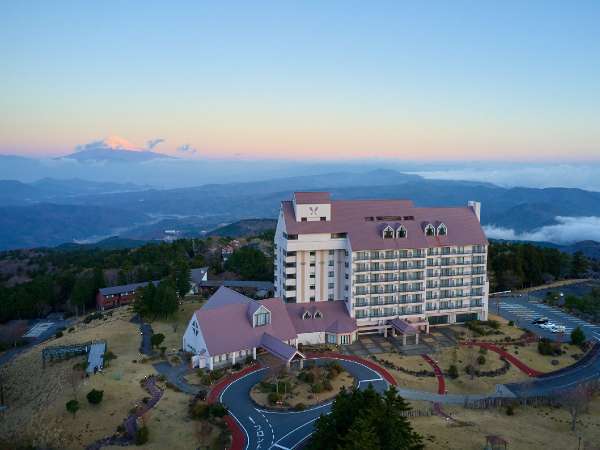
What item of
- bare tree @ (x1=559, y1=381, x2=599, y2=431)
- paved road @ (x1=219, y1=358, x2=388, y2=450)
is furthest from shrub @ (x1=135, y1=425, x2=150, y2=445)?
bare tree @ (x1=559, y1=381, x2=599, y2=431)

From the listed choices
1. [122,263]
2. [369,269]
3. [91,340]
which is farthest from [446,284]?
[122,263]

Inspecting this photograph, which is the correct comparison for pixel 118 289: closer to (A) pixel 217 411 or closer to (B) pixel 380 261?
(B) pixel 380 261

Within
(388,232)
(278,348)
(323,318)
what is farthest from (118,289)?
(388,232)

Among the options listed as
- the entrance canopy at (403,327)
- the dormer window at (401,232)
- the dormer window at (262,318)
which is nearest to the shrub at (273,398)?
the dormer window at (262,318)

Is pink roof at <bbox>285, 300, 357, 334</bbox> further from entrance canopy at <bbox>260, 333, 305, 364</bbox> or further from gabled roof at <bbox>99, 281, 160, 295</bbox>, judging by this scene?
gabled roof at <bbox>99, 281, 160, 295</bbox>

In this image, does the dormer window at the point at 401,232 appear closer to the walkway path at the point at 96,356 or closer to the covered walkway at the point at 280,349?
the covered walkway at the point at 280,349
